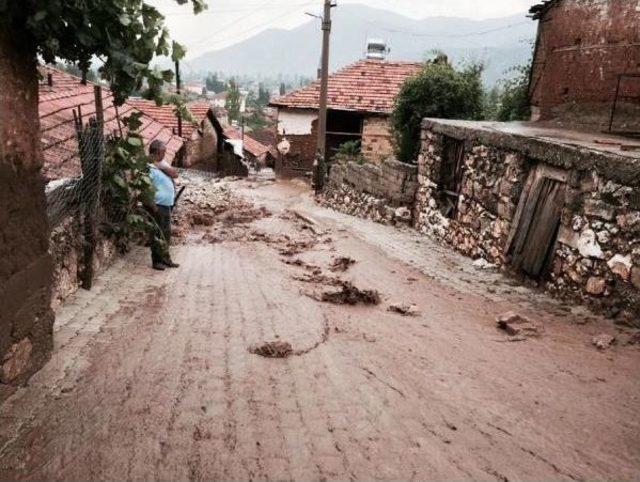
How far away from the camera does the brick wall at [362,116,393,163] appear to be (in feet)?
68.0

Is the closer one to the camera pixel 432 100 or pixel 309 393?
pixel 309 393

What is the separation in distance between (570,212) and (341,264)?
3246 millimetres

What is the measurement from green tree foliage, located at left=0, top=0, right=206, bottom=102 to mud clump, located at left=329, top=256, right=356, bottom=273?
13.7 feet

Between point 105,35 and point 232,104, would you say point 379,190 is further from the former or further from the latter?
point 232,104

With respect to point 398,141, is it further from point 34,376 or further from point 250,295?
point 34,376

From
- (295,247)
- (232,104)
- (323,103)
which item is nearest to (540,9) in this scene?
(323,103)

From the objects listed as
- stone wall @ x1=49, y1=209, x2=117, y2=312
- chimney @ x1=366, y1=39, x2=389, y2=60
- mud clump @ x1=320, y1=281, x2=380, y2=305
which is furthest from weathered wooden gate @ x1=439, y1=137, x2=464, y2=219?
chimney @ x1=366, y1=39, x2=389, y2=60

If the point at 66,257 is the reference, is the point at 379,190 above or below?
below

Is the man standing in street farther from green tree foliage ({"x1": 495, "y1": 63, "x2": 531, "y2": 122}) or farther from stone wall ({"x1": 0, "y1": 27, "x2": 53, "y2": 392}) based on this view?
green tree foliage ({"x1": 495, "y1": 63, "x2": 531, "y2": 122})

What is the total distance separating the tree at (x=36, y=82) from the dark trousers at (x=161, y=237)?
288 cm

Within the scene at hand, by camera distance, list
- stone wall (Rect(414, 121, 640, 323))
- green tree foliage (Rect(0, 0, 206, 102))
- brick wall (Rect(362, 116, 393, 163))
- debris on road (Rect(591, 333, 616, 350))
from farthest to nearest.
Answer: brick wall (Rect(362, 116, 393, 163))
stone wall (Rect(414, 121, 640, 323))
debris on road (Rect(591, 333, 616, 350))
green tree foliage (Rect(0, 0, 206, 102))

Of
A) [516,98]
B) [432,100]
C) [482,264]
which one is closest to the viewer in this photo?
[482,264]

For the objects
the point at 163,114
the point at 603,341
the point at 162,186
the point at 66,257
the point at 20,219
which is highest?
the point at 163,114

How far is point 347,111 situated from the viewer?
2092 centimetres
